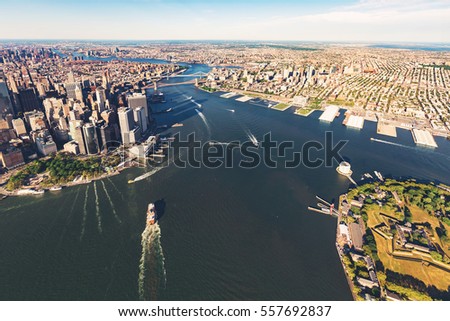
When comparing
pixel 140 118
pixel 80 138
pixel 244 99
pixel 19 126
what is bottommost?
pixel 244 99

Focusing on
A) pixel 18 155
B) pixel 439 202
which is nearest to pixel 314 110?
pixel 439 202

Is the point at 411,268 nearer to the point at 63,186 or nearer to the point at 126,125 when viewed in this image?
the point at 63,186

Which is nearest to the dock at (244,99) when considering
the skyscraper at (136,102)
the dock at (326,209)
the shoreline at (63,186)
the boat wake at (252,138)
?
the boat wake at (252,138)

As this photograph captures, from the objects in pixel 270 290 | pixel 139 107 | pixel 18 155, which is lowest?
pixel 270 290

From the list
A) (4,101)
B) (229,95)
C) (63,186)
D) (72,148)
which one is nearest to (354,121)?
(229,95)

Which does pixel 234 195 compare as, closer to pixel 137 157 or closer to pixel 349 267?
pixel 349 267

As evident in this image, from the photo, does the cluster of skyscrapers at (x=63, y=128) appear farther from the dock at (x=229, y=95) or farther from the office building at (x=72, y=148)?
the dock at (x=229, y=95)

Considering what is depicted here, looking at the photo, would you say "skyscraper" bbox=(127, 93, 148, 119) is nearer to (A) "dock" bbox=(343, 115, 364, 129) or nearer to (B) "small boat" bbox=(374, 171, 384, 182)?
(B) "small boat" bbox=(374, 171, 384, 182)
